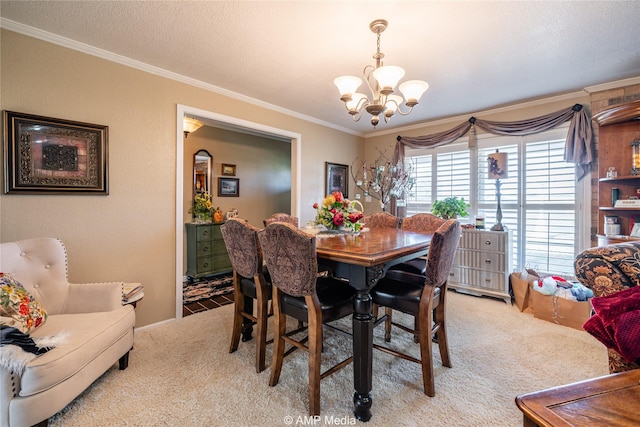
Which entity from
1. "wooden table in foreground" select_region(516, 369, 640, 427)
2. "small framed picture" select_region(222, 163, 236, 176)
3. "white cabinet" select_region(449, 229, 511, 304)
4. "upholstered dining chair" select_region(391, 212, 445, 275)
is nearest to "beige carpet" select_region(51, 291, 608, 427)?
"upholstered dining chair" select_region(391, 212, 445, 275)

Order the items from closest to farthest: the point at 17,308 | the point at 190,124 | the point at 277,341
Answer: the point at 17,308 < the point at 277,341 < the point at 190,124

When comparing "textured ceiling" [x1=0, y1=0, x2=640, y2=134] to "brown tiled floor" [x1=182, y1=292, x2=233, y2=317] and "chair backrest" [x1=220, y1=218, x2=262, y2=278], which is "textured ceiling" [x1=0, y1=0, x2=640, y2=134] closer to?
"chair backrest" [x1=220, y1=218, x2=262, y2=278]

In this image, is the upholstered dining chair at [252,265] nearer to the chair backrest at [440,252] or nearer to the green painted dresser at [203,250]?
the chair backrest at [440,252]

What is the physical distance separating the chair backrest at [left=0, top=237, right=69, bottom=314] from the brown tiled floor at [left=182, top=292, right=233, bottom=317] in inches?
50.0

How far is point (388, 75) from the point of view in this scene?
6.12 feet

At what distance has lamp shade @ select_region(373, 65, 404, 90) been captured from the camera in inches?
72.6

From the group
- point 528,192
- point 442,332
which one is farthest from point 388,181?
point 442,332

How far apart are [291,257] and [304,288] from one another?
19 cm

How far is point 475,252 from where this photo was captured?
12.0ft

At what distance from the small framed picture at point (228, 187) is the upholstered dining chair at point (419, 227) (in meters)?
3.19

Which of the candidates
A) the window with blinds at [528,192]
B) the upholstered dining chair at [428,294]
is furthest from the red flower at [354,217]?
the window with blinds at [528,192]

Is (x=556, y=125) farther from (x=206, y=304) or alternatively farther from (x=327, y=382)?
(x=206, y=304)

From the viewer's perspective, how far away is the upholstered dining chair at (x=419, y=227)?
267 centimetres

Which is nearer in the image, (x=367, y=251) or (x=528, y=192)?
(x=367, y=251)
